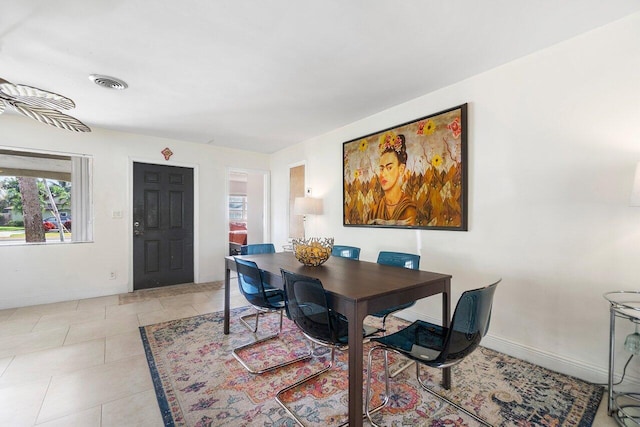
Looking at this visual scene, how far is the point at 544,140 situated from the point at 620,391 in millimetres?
Answer: 1795

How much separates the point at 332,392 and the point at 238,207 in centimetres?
805

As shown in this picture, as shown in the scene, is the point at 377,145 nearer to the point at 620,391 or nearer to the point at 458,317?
the point at 458,317

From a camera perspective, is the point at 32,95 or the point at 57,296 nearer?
the point at 32,95

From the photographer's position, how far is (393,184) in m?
3.34

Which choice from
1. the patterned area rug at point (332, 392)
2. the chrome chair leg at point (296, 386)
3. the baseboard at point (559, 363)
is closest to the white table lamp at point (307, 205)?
the patterned area rug at point (332, 392)

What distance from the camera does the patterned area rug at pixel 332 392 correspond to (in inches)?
66.6

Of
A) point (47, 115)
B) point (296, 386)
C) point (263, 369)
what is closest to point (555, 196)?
point (296, 386)

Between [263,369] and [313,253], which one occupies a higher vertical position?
[313,253]

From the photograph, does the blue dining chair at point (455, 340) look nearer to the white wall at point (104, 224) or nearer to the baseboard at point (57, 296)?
the white wall at point (104, 224)

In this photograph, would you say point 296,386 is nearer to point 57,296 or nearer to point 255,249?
point 255,249

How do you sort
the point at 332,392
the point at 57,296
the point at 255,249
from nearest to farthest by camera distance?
the point at 332,392 → the point at 255,249 → the point at 57,296

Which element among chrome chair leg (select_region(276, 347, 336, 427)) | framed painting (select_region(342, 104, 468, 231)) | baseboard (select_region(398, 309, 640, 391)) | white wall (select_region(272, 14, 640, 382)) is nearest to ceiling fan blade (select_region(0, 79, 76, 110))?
chrome chair leg (select_region(276, 347, 336, 427))

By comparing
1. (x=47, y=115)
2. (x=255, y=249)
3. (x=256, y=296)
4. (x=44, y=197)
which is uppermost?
(x=47, y=115)

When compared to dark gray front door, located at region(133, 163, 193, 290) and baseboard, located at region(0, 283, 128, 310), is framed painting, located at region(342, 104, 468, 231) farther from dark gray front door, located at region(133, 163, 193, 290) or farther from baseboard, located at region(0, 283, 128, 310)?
baseboard, located at region(0, 283, 128, 310)
